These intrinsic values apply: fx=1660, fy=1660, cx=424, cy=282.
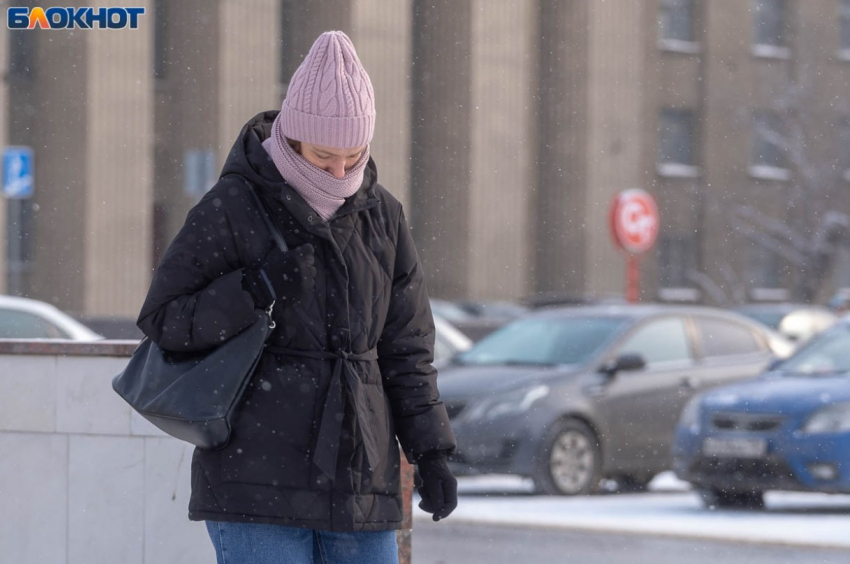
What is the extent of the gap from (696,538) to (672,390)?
3.16 m

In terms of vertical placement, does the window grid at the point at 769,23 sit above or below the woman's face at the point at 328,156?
above

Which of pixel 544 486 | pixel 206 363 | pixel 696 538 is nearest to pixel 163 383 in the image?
pixel 206 363

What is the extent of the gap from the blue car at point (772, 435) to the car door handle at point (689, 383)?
3.57 ft

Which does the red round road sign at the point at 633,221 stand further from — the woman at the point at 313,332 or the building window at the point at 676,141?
the building window at the point at 676,141

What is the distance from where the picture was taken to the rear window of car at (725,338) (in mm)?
12094

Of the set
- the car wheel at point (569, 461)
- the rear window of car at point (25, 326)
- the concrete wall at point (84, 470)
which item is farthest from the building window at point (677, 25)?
the concrete wall at point (84, 470)

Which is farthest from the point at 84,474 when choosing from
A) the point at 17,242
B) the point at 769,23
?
the point at 769,23

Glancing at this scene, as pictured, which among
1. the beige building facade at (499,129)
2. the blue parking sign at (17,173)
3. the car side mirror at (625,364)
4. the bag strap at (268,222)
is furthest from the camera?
the beige building facade at (499,129)

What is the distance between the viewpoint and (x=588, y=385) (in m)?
11.2

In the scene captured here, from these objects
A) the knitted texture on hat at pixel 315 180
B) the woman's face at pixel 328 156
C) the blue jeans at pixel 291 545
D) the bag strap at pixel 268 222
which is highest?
the woman's face at pixel 328 156

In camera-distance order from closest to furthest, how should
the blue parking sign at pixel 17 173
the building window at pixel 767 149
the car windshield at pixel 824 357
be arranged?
the car windshield at pixel 824 357, the blue parking sign at pixel 17 173, the building window at pixel 767 149

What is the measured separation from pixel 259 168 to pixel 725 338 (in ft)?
30.7

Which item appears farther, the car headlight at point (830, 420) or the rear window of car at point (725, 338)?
the rear window of car at point (725, 338)

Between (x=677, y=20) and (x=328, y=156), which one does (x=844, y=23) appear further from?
(x=328, y=156)
